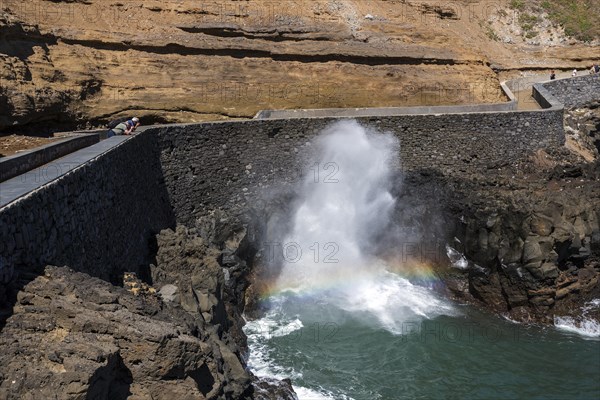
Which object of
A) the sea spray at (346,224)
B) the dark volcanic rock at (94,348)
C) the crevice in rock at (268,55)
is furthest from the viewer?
the crevice in rock at (268,55)

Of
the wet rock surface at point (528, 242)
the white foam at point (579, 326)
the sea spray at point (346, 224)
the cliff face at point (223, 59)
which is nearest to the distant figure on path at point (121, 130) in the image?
the cliff face at point (223, 59)

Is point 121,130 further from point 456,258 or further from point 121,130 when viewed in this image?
point 456,258

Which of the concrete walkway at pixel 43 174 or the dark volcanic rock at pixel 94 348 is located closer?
the dark volcanic rock at pixel 94 348

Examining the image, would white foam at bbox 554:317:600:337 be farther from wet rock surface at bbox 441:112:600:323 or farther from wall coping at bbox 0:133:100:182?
wall coping at bbox 0:133:100:182

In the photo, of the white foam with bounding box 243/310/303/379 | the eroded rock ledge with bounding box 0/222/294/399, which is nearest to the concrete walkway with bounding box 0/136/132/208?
the eroded rock ledge with bounding box 0/222/294/399

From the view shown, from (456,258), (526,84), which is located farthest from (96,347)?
(526,84)

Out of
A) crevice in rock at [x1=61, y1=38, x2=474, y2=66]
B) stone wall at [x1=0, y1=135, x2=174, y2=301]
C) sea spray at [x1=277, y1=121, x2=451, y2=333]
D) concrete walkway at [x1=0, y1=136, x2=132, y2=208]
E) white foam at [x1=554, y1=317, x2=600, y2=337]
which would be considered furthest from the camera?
crevice in rock at [x1=61, y1=38, x2=474, y2=66]

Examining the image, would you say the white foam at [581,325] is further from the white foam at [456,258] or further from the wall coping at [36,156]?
the wall coping at [36,156]
